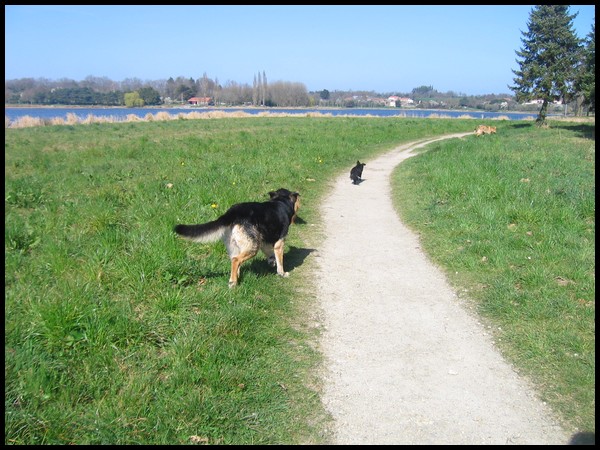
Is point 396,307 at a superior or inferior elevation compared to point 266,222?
inferior

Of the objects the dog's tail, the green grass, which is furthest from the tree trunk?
the dog's tail

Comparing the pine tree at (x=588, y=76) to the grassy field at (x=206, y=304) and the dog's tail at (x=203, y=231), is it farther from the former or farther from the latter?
the dog's tail at (x=203, y=231)

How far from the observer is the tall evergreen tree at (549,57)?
31.4 m

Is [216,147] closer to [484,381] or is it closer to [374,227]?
[374,227]

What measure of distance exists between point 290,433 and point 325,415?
1.08ft

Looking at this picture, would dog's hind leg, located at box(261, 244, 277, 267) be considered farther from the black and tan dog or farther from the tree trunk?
the tree trunk

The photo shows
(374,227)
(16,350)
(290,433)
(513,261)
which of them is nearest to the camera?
(290,433)

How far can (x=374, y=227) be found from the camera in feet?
28.6

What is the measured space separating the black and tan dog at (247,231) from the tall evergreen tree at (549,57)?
3325cm

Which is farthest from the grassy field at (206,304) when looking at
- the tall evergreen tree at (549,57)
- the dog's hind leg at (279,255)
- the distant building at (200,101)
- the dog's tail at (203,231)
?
the distant building at (200,101)

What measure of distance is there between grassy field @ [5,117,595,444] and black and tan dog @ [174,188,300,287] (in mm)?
293

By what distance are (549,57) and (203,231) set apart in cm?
3605

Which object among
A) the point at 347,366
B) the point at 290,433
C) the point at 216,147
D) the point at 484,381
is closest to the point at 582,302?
the point at 484,381

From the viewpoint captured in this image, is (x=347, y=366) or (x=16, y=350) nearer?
(x=16, y=350)
